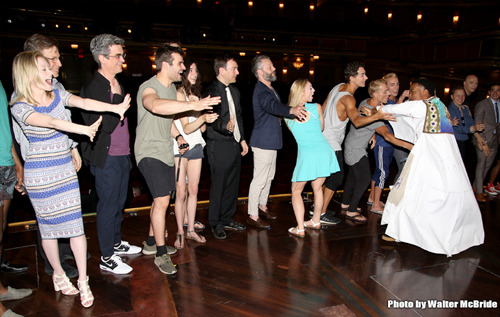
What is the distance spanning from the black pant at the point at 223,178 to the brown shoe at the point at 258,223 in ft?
0.85

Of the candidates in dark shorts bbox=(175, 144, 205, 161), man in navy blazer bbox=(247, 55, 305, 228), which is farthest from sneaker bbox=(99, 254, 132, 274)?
man in navy blazer bbox=(247, 55, 305, 228)

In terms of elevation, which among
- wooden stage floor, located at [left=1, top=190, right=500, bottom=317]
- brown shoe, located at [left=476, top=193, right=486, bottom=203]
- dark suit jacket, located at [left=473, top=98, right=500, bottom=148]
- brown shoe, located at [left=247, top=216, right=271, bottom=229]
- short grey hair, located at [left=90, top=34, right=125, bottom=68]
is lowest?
wooden stage floor, located at [left=1, top=190, right=500, bottom=317]

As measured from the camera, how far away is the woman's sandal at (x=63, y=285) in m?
2.35

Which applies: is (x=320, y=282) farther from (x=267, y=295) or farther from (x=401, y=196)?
(x=401, y=196)

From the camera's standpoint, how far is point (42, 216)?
215 cm

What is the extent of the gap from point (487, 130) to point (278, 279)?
3.83 meters

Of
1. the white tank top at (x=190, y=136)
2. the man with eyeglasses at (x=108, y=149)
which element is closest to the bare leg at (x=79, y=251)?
the man with eyeglasses at (x=108, y=149)

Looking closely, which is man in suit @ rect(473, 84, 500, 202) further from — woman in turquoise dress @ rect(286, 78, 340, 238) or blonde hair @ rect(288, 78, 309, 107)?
blonde hair @ rect(288, 78, 309, 107)

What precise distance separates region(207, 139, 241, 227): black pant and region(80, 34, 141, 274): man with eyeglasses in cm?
84

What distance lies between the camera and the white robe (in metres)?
2.90

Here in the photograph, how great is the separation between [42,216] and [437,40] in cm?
1684

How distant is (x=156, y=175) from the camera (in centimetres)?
259

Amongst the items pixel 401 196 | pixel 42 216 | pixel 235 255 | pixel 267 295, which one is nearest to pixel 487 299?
pixel 401 196

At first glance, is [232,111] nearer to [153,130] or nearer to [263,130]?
[263,130]
